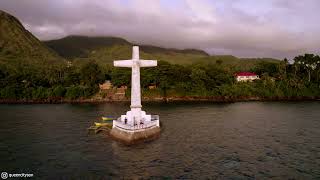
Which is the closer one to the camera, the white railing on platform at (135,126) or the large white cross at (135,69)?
the white railing on platform at (135,126)

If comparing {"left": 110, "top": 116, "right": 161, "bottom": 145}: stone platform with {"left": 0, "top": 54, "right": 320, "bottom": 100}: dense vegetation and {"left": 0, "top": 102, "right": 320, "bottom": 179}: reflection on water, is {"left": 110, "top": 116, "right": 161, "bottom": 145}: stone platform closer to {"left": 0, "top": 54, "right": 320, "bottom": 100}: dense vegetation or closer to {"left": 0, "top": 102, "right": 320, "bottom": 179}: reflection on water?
{"left": 0, "top": 102, "right": 320, "bottom": 179}: reflection on water

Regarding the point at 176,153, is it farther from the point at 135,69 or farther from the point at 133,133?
the point at 135,69

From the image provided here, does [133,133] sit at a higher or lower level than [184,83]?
lower

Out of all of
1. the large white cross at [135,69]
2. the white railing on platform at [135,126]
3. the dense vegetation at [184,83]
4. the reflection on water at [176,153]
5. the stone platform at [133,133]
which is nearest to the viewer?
the reflection on water at [176,153]

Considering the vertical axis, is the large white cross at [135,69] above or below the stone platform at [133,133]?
above

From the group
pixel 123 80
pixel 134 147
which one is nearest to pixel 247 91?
pixel 123 80

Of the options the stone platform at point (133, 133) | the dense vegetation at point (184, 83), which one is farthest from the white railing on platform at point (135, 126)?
the dense vegetation at point (184, 83)

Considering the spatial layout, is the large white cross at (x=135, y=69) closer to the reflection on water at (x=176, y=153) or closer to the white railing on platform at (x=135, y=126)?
the white railing on platform at (x=135, y=126)

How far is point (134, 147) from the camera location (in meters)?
53.5

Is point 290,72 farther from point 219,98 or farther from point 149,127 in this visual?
point 149,127

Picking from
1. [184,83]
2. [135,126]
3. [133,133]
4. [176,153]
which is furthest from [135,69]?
[184,83]

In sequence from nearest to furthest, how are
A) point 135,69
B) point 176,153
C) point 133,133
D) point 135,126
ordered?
point 176,153 → point 133,133 → point 135,126 → point 135,69

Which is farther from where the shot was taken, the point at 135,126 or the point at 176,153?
the point at 135,126

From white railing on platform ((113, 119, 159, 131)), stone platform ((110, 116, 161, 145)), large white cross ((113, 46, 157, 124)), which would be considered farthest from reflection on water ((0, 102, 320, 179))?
large white cross ((113, 46, 157, 124))
